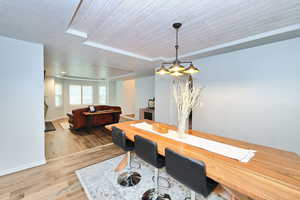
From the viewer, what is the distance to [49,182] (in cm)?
188

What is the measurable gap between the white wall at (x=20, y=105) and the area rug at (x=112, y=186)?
3.52ft

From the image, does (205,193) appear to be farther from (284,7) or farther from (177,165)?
(284,7)

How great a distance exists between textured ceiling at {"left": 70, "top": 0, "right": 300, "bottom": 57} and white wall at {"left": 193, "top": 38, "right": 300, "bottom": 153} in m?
0.65

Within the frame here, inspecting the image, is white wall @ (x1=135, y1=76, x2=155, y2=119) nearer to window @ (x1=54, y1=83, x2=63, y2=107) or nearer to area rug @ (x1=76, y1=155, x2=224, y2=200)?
area rug @ (x1=76, y1=155, x2=224, y2=200)

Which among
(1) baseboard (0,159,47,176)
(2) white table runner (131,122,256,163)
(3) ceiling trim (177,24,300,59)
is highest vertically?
(3) ceiling trim (177,24,300,59)

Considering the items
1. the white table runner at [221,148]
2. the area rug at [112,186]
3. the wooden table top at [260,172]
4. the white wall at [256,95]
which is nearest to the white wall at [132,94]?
the white wall at [256,95]

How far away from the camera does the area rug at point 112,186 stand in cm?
164

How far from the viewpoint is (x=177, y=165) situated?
113 centimetres

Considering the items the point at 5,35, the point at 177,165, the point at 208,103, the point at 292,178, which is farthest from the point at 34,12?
the point at 208,103

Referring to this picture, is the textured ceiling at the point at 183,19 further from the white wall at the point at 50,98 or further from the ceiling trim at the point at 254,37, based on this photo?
the white wall at the point at 50,98

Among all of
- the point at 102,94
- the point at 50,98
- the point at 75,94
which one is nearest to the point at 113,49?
the point at 50,98

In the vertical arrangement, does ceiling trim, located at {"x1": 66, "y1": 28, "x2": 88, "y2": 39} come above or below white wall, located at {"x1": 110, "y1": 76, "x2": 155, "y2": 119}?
above

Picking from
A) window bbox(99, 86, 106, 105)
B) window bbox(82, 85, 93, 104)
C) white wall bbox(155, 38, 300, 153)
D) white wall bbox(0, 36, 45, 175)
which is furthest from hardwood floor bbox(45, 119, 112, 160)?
window bbox(99, 86, 106, 105)

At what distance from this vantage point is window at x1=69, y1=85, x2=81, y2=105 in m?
7.54
